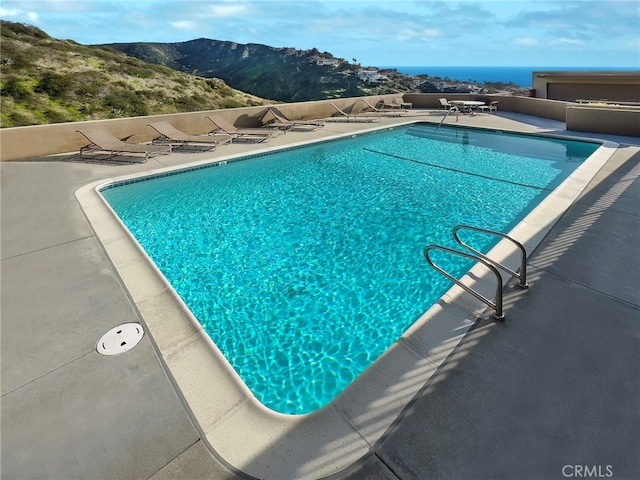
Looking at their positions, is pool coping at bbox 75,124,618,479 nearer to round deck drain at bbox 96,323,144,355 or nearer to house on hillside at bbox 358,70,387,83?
round deck drain at bbox 96,323,144,355

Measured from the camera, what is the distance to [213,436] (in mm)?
Answer: 2408

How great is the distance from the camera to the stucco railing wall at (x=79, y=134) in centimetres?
964

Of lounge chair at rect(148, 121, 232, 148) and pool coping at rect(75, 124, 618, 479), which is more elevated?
lounge chair at rect(148, 121, 232, 148)

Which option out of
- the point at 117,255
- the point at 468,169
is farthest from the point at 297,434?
the point at 468,169

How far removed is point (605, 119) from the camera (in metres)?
11.5

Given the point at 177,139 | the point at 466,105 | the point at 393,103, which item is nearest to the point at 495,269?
the point at 177,139

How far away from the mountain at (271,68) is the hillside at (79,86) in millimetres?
36388

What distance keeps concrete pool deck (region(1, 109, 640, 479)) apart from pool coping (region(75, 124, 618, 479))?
2 centimetres

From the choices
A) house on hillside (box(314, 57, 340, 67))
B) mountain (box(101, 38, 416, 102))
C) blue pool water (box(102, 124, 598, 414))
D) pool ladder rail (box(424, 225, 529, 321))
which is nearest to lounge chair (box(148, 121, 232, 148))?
blue pool water (box(102, 124, 598, 414))

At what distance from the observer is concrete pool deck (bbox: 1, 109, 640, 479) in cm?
221

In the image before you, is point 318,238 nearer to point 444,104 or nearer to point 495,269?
point 495,269

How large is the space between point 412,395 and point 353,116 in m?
14.7

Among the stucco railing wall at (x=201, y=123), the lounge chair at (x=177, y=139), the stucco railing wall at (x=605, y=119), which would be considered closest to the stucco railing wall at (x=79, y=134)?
the stucco railing wall at (x=201, y=123)

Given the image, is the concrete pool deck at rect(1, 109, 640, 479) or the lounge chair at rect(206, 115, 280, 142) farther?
the lounge chair at rect(206, 115, 280, 142)
